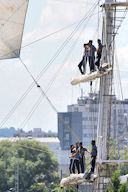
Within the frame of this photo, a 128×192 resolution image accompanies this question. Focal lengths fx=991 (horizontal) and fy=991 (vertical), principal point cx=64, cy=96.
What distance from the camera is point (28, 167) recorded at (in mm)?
136875

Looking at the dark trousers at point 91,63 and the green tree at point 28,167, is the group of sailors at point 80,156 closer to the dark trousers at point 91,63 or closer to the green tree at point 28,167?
the dark trousers at point 91,63

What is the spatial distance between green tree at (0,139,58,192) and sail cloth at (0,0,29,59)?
3548 inches

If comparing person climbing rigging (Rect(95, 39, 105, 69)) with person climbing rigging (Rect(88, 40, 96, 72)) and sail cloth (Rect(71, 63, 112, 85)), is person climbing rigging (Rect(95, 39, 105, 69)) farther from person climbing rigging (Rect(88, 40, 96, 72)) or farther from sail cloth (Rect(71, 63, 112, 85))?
sail cloth (Rect(71, 63, 112, 85))

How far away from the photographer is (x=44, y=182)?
460 feet

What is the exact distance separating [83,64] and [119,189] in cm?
3483

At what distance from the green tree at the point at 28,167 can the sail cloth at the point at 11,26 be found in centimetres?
9011

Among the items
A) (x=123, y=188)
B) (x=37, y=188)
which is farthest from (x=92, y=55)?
(x=37, y=188)

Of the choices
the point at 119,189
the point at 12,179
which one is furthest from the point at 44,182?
the point at 119,189

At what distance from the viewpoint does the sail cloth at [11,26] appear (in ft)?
143

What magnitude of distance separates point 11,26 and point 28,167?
93.6 metres

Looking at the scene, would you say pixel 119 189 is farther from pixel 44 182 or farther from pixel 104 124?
pixel 44 182

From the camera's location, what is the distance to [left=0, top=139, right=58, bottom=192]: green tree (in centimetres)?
13662

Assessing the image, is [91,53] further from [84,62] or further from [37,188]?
[37,188]

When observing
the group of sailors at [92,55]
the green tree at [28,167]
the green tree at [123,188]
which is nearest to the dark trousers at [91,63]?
the group of sailors at [92,55]
